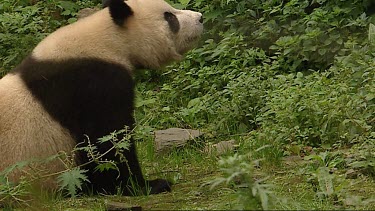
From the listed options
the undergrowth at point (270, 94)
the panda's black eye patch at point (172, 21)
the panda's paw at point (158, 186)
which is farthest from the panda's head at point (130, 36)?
the panda's paw at point (158, 186)

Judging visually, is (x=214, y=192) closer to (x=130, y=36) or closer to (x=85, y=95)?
(x=85, y=95)

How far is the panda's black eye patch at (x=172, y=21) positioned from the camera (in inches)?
272

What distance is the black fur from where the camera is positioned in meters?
6.07

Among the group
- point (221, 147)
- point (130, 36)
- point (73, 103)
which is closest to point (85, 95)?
point (73, 103)

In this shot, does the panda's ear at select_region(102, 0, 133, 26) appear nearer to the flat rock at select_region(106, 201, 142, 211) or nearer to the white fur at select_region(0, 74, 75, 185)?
the white fur at select_region(0, 74, 75, 185)

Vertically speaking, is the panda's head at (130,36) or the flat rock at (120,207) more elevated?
the panda's head at (130,36)

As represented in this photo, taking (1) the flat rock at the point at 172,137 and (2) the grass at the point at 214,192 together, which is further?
(1) the flat rock at the point at 172,137

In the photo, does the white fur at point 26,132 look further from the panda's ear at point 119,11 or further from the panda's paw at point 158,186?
the panda's ear at point 119,11

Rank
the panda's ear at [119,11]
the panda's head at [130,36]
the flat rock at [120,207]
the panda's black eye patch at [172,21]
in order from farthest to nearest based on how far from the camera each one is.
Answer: the panda's black eye patch at [172,21] → the panda's ear at [119,11] → the panda's head at [130,36] → the flat rock at [120,207]

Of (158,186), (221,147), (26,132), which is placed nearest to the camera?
(26,132)

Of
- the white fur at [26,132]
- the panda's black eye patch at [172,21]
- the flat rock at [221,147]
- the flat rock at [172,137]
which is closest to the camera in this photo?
the white fur at [26,132]

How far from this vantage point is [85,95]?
6.06 m

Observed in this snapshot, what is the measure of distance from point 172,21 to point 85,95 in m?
1.27

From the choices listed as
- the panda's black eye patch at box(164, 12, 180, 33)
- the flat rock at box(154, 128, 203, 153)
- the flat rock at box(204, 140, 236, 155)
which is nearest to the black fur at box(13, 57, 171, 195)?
the panda's black eye patch at box(164, 12, 180, 33)
